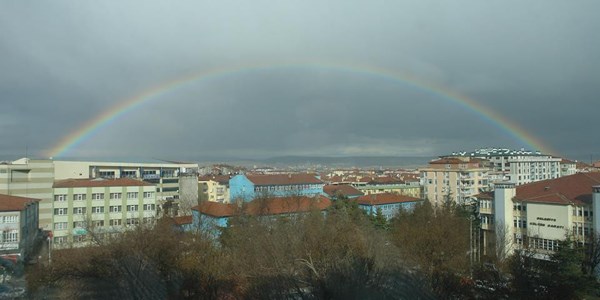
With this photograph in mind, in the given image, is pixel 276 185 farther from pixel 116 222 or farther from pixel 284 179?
pixel 116 222

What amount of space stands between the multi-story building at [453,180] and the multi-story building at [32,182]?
122 feet

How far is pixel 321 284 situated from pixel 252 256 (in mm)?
3994

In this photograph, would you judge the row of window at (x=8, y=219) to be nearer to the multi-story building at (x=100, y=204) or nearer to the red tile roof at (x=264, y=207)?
the multi-story building at (x=100, y=204)

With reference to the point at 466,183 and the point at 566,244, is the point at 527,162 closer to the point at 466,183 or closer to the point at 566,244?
the point at 466,183

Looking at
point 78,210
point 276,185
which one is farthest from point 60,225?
point 276,185

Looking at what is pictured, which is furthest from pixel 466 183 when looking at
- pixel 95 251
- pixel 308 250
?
pixel 95 251

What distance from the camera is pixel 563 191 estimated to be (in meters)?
26.9

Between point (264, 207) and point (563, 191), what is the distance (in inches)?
748

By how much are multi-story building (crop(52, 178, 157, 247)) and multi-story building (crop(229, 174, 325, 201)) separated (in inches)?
565

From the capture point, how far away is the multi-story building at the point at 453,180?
172 feet

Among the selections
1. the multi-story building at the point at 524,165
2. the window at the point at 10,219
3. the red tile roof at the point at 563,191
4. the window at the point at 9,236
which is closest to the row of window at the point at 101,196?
the window at the point at 10,219

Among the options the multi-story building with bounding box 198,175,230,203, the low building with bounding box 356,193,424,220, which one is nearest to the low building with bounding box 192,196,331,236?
the low building with bounding box 356,193,424,220

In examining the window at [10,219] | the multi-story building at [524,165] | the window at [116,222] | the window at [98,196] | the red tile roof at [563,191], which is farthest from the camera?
the multi-story building at [524,165]

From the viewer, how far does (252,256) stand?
16516 millimetres
